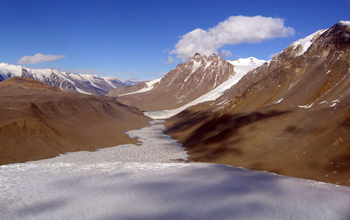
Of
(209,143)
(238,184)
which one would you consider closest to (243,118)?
(209,143)

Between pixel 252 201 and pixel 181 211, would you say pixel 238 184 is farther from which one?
pixel 181 211

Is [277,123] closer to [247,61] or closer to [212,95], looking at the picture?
[212,95]

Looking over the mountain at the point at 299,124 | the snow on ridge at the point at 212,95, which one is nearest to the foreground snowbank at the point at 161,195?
the mountain at the point at 299,124

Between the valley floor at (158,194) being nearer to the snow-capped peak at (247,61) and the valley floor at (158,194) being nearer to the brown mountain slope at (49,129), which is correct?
the brown mountain slope at (49,129)

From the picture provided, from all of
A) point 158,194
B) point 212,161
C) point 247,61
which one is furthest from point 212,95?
point 158,194

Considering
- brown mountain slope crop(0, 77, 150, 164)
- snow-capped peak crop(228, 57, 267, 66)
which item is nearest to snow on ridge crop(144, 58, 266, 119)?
snow-capped peak crop(228, 57, 267, 66)
